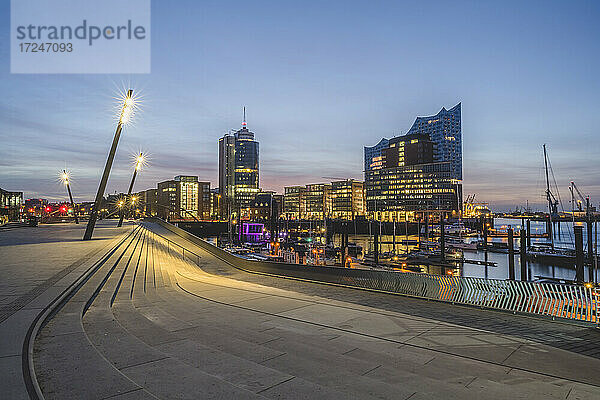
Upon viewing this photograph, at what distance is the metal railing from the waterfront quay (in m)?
0.40

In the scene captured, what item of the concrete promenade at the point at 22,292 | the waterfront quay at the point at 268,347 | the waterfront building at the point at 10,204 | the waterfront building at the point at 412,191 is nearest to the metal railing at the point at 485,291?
the waterfront quay at the point at 268,347

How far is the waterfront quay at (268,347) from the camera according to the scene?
4641 millimetres

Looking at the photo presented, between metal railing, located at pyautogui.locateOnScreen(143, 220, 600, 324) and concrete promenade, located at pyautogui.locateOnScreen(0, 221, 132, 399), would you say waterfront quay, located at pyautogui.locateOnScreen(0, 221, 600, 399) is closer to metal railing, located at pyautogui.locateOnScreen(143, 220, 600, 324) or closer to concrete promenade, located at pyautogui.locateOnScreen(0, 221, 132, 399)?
concrete promenade, located at pyautogui.locateOnScreen(0, 221, 132, 399)

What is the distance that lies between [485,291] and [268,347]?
7.31 metres

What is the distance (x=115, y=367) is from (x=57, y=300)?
464 centimetres

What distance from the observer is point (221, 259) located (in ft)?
75.4

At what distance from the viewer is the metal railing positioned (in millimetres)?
8820

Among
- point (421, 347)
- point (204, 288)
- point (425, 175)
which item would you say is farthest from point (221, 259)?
point (425, 175)

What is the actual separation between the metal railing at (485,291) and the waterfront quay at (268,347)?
404mm

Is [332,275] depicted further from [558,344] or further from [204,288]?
[558,344]

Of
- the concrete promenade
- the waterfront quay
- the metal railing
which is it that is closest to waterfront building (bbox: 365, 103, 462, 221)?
the metal railing

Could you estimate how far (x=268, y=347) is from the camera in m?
6.60

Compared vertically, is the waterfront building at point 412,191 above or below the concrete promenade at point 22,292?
above

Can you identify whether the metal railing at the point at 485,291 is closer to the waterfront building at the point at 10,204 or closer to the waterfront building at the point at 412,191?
the waterfront building at the point at 10,204
